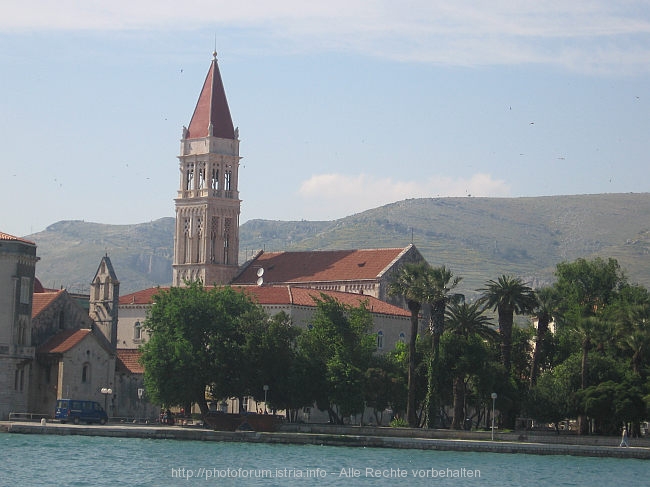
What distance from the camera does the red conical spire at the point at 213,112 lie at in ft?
445

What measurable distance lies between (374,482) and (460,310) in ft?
101

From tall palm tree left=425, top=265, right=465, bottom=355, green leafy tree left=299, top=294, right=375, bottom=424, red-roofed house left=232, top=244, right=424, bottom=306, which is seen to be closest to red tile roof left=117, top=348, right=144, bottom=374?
green leafy tree left=299, top=294, right=375, bottom=424

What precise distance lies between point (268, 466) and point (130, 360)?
42.0 m

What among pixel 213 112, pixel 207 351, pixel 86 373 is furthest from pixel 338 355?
pixel 213 112

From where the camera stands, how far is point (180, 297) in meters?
95.1

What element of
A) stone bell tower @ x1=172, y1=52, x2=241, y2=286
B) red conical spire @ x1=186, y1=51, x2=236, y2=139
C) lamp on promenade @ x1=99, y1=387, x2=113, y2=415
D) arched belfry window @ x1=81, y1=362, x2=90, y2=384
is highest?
red conical spire @ x1=186, y1=51, x2=236, y2=139

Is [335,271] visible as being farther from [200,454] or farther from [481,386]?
[200,454]

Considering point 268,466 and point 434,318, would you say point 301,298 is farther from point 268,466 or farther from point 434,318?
point 268,466

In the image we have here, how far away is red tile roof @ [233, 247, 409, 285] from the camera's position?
4904 inches

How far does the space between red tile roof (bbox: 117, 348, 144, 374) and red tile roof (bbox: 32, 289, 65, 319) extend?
22.2 feet

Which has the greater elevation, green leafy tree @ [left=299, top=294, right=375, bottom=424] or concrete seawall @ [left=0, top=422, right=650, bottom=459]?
Answer: green leafy tree @ [left=299, top=294, right=375, bottom=424]

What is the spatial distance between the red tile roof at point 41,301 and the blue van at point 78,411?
340 inches

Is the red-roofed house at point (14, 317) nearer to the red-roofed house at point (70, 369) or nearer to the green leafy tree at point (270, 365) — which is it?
the red-roofed house at point (70, 369)

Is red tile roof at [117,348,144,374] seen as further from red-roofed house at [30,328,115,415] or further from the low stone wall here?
the low stone wall
